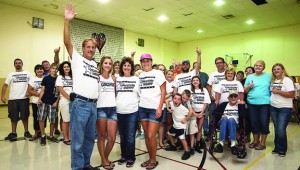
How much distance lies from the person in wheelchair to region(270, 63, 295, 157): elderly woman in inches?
25.3

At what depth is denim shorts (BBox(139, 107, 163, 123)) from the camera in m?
3.07

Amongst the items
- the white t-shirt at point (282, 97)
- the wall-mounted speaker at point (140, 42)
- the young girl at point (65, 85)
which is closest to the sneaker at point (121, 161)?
the young girl at point (65, 85)

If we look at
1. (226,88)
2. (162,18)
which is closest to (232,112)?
(226,88)

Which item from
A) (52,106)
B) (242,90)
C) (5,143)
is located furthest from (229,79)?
(5,143)

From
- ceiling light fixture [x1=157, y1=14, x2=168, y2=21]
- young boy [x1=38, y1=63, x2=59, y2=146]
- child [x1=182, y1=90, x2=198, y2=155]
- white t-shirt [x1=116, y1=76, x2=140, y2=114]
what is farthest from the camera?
ceiling light fixture [x1=157, y1=14, x2=168, y2=21]

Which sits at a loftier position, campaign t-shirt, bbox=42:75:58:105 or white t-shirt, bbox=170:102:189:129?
campaign t-shirt, bbox=42:75:58:105

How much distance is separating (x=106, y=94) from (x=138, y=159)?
1277 mm

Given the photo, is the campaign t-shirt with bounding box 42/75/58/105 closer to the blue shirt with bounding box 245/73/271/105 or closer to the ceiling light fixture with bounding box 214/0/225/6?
the blue shirt with bounding box 245/73/271/105

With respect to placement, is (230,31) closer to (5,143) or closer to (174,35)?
(174,35)

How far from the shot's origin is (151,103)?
3.07m

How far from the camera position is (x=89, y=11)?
955cm

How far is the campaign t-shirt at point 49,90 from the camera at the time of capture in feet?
14.3

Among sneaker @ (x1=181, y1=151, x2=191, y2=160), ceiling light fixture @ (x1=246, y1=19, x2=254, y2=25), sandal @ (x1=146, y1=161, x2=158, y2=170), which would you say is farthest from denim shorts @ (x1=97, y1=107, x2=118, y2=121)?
ceiling light fixture @ (x1=246, y1=19, x2=254, y2=25)

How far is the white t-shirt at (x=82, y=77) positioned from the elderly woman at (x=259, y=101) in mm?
3011
